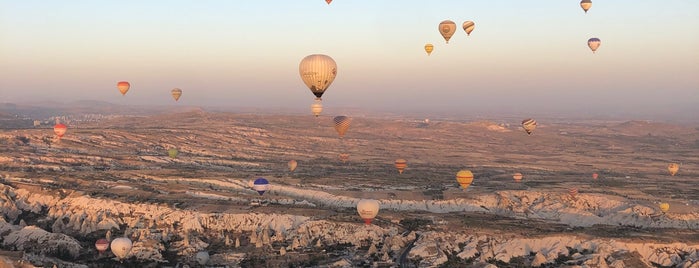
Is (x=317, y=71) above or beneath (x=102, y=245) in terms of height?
above

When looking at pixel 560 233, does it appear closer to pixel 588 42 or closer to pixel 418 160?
pixel 588 42

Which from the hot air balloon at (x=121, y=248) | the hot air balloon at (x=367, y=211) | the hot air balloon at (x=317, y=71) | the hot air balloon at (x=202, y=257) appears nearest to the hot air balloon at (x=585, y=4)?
the hot air balloon at (x=317, y=71)

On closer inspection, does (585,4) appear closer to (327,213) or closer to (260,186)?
(327,213)

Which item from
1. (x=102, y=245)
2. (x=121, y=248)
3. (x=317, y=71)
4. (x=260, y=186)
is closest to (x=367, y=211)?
(x=317, y=71)

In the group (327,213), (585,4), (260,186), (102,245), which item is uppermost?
(585,4)

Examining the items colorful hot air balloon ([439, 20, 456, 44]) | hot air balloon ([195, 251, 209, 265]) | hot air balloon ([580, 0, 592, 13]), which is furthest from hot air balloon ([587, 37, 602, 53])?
hot air balloon ([195, 251, 209, 265])

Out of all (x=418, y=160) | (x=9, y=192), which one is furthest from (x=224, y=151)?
(x=9, y=192)
